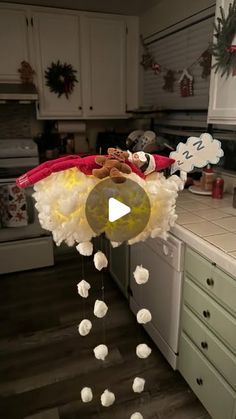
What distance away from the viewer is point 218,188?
1.85 meters

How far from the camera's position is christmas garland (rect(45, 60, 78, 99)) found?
8.82 ft

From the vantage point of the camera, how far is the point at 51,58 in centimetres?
268

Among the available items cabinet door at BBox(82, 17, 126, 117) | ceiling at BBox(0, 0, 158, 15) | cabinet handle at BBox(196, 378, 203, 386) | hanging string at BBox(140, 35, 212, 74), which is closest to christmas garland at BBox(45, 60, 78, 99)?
cabinet door at BBox(82, 17, 126, 117)

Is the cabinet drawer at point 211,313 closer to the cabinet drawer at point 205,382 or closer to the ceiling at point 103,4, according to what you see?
the cabinet drawer at point 205,382

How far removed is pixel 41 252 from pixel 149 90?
1.83 meters

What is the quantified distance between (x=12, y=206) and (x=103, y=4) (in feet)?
6.07

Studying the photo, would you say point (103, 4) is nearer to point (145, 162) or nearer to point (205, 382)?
point (145, 162)

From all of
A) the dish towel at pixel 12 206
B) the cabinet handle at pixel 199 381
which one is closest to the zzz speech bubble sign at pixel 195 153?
the cabinet handle at pixel 199 381

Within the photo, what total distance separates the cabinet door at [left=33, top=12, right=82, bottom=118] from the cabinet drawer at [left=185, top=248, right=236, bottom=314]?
6.73ft

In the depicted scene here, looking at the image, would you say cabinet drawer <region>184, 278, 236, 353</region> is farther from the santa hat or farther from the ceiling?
the ceiling

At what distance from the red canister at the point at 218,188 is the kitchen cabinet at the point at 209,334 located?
63 centimetres

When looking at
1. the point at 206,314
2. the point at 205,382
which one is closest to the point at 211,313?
the point at 206,314

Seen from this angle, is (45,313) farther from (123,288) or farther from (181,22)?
(181,22)

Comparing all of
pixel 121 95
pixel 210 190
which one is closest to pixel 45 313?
pixel 210 190
